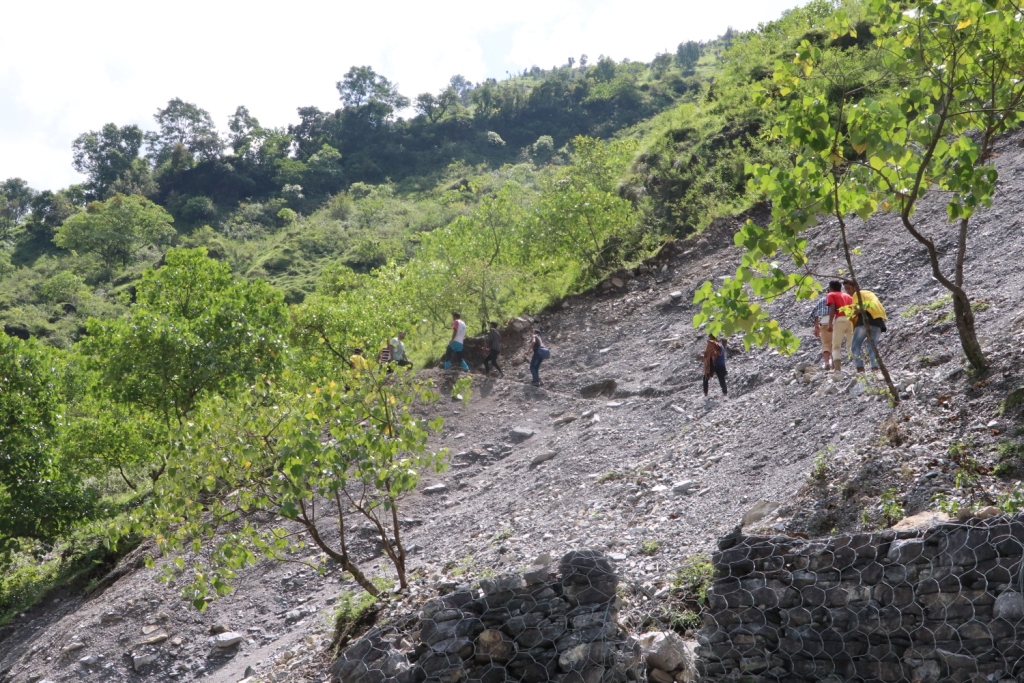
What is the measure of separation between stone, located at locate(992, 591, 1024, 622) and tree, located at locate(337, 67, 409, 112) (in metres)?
Answer: 112

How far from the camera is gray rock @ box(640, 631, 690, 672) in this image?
501 cm

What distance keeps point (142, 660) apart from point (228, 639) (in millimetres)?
1361

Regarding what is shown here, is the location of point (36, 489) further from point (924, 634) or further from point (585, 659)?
point (924, 634)

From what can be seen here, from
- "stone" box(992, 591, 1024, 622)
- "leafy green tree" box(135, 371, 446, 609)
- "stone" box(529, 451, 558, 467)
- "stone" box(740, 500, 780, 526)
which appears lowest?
"stone" box(529, 451, 558, 467)

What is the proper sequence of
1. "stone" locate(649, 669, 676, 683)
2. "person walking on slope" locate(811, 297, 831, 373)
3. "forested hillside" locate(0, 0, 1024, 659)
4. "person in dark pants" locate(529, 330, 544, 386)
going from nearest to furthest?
"stone" locate(649, 669, 676, 683)
"forested hillside" locate(0, 0, 1024, 659)
"person walking on slope" locate(811, 297, 831, 373)
"person in dark pants" locate(529, 330, 544, 386)

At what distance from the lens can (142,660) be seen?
10.7m

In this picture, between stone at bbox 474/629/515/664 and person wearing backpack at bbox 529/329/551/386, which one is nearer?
stone at bbox 474/629/515/664

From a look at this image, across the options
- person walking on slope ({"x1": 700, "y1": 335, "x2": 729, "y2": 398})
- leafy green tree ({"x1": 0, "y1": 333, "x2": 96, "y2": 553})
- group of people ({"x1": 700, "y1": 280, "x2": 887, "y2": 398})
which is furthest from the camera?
leafy green tree ({"x1": 0, "y1": 333, "x2": 96, "y2": 553})

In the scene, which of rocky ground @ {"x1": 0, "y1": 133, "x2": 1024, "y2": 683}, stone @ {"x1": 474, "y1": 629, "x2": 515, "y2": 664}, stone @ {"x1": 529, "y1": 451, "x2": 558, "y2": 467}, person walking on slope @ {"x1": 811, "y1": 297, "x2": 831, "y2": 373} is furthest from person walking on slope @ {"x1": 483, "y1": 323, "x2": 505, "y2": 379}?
stone @ {"x1": 474, "y1": 629, "x2": 515, "y2": 664}

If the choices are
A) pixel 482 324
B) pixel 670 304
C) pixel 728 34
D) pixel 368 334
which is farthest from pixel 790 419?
pixel 728 34

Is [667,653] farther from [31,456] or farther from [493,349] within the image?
[493,349]

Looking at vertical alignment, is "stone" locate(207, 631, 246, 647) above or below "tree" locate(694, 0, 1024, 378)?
below

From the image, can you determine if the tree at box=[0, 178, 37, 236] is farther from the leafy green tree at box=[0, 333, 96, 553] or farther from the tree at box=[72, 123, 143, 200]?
the leafy green tree at box=[0, 333, 96, 553]

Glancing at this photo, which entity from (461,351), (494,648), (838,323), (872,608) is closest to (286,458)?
(494,648)
